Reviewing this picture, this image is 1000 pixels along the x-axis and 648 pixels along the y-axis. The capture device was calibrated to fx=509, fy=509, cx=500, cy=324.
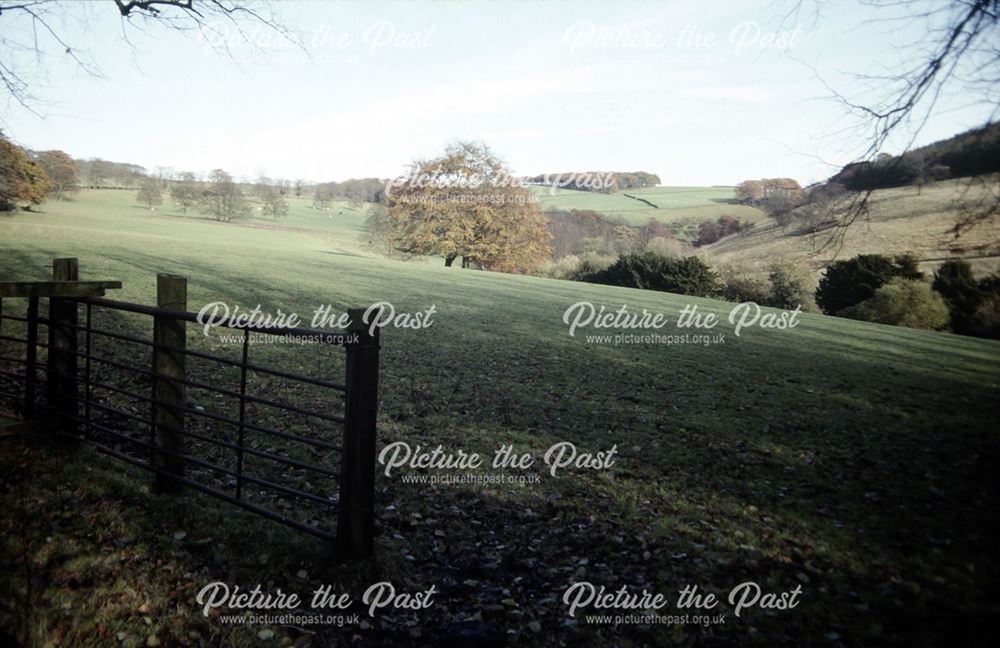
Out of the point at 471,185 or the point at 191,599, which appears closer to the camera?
the point at 191,599

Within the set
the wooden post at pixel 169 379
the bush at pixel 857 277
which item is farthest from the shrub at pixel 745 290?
the wooden post at pixel 169 379

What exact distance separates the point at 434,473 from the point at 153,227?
52.8m

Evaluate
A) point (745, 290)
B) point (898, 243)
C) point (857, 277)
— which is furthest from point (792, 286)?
point (898, 243)

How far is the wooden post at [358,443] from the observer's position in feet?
14.3

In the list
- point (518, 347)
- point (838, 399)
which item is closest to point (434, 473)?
point (518, 347)

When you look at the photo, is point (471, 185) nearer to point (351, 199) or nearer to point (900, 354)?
point (900, 354)

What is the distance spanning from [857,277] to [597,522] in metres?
36.8

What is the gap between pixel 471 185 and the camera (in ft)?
182

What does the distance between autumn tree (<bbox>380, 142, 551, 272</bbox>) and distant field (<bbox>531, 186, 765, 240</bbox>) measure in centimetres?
2488

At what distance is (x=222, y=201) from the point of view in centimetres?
6838

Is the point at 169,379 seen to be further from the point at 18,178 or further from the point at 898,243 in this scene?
the point at 898,243

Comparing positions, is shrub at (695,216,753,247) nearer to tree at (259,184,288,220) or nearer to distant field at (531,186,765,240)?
distant field at (531,186,765,240)

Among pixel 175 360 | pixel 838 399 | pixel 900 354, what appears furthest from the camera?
pixel 900 354

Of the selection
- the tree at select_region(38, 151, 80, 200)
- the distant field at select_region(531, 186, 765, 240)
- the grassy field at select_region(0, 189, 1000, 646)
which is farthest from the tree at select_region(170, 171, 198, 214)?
the grassy field at select_region(0, 189, 1000, 646)
